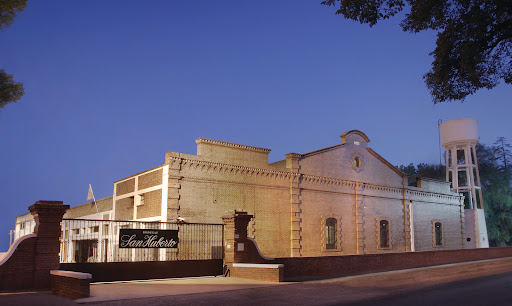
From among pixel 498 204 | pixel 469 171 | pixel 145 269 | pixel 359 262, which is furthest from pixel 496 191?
pixel 145 269

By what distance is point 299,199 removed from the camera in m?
28.6

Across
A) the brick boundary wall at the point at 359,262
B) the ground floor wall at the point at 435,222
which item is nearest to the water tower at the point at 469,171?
the ground floor wall at the point at 435,222

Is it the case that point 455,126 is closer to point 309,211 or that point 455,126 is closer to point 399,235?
point 399,235

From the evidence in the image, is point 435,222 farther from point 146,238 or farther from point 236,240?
point 146,238

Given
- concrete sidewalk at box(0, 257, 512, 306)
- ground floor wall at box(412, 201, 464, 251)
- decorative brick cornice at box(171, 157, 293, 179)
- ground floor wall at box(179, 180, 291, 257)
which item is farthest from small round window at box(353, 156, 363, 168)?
concrete sidewalk at box(0, 257, 512, 306)

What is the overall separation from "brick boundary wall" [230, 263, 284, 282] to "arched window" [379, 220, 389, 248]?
18.1m

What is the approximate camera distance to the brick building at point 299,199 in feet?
78.1

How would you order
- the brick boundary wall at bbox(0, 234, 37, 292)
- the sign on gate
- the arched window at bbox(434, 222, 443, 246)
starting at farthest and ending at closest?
the arched window at bbox(434, 222, 443, 246), the sign on gate, the brick boundary wall at bbox(0, 234, 37, 292)

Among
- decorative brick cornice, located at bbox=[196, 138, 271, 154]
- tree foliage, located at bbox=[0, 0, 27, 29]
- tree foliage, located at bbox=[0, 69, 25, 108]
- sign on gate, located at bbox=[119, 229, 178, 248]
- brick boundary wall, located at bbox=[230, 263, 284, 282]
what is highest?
tree foliage, located at bbox=[0, 0, 27, 29]

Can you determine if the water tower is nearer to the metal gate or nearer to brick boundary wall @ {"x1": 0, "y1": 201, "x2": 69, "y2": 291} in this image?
the metal gate

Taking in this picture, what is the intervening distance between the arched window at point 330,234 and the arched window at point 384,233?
214 inches

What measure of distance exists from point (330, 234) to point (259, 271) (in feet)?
44.0

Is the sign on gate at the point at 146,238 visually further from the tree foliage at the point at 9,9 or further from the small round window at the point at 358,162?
the small round window at the point at 358,162

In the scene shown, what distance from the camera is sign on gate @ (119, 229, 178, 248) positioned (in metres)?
17.2
